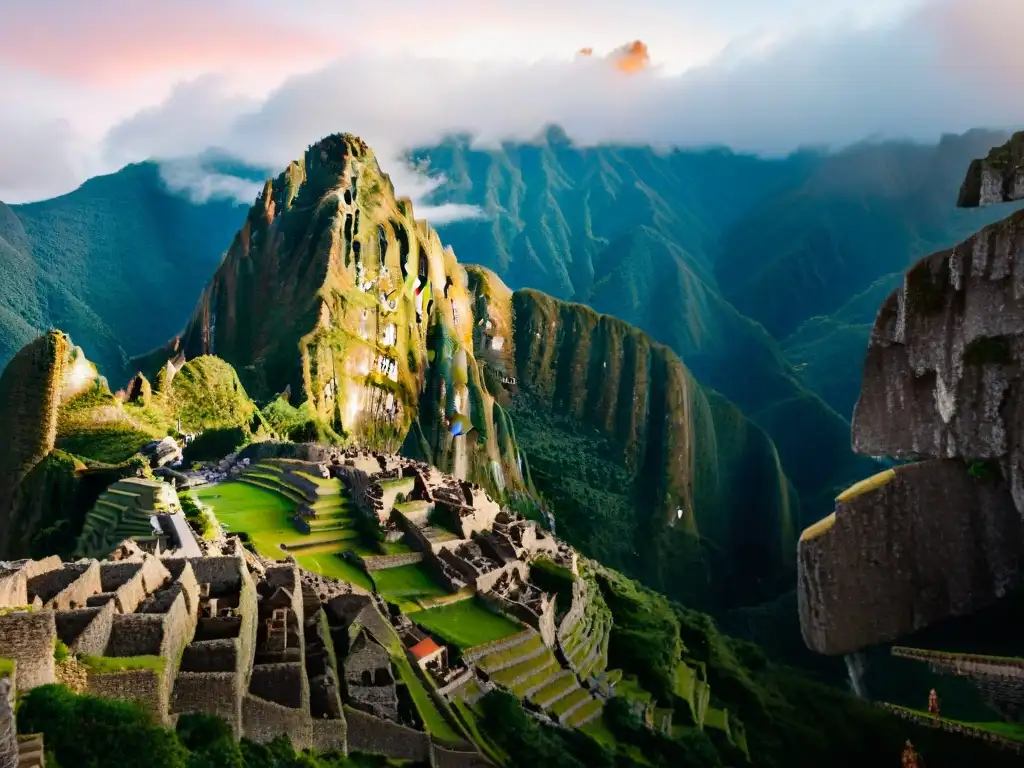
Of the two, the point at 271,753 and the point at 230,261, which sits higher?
the point at 230,261

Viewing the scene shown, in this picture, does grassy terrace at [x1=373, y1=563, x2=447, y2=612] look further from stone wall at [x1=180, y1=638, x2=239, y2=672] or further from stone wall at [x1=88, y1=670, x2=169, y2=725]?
stone wall at [x1=88, y1=670, x2=169, y2=725]

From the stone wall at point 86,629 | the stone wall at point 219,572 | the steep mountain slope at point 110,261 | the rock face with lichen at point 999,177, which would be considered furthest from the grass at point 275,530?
the steep mountain slope at point 110,261

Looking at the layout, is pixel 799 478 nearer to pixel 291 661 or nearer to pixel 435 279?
pixel 435 279

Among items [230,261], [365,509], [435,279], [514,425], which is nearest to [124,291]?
[230,261]

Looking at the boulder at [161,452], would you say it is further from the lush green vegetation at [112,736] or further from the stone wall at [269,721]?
the lush green vegetation at [112,736]

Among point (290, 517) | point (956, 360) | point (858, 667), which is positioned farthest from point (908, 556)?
point (290, 517)

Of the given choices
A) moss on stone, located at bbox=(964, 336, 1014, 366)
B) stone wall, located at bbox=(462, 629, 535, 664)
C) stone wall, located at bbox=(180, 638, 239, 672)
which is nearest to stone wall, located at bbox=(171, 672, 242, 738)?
stone wall, located at bbox=(180, 638, 239, 672)

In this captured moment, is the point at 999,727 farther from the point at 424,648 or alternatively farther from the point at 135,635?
the point at 424,648
